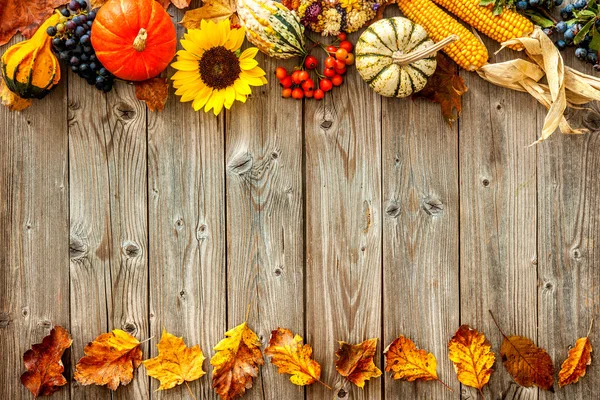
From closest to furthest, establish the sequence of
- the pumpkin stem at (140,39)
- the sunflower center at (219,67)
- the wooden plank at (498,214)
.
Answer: the pumpkin stem at (140,39), the sunflower center at (219,67), the wooden plank at (498,214)

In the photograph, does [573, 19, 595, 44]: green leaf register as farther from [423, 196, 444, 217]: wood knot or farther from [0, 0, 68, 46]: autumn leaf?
[0, 0, 68, 46]: autumn leaf

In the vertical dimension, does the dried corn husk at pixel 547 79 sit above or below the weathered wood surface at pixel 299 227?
above

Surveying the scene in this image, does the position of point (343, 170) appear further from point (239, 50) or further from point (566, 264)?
point (566, 264)

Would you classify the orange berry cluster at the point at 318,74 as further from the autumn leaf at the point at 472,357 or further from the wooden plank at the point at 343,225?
the autumn leaf at the point at 472,357

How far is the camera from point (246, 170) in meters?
1.59

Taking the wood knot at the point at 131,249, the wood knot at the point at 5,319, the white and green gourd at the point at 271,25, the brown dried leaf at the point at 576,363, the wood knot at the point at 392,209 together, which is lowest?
the brown dried leaf at the point at 576,363

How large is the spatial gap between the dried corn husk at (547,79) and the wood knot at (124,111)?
998 millimetres

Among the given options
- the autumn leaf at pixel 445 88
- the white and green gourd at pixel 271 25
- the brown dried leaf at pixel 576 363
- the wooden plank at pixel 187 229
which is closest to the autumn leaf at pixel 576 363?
the brown dried leaf at pixel 576 363

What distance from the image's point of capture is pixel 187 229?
63.0 inches

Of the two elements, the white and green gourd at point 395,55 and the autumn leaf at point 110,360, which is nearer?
the white and green gourd at point 395,55

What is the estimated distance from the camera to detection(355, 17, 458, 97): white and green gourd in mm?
1424

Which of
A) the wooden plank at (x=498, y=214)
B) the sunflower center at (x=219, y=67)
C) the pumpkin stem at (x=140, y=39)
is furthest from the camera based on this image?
the wooden plank at (x=498, y=214)

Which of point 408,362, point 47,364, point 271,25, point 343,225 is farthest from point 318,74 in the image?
point 47,364

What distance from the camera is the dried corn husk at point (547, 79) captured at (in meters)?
1.44
